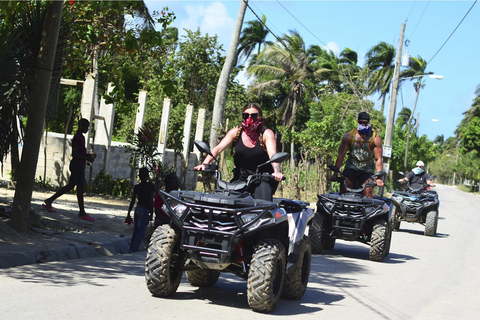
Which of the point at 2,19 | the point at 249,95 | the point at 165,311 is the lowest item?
the point at 165,311

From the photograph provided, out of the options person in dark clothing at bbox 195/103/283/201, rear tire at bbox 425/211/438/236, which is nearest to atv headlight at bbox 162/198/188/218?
person in dark clothing at bbox 195/103/283/201

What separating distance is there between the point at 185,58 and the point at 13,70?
100 feet

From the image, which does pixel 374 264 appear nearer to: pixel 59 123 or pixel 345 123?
pixel 345 123

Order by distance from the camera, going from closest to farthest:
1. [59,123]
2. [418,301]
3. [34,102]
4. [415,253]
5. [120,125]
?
[418,301], [34,102], [415,253], [59,123], [120,125]

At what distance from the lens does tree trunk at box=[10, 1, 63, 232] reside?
919 centimetres

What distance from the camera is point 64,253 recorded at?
854cm

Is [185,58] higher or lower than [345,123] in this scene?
higher

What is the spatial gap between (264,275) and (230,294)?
1302 mm

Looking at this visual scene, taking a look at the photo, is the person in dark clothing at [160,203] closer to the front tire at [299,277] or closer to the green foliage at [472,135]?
the front tire at [299,277]

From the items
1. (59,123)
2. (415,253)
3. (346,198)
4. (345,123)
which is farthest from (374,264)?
(59,123)

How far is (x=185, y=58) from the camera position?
129 ft

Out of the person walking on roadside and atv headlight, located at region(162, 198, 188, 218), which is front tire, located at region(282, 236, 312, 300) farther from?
the person walking on roadside

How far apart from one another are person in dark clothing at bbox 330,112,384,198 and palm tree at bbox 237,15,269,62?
1755 inches

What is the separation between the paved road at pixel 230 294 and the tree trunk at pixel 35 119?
1476 mm
